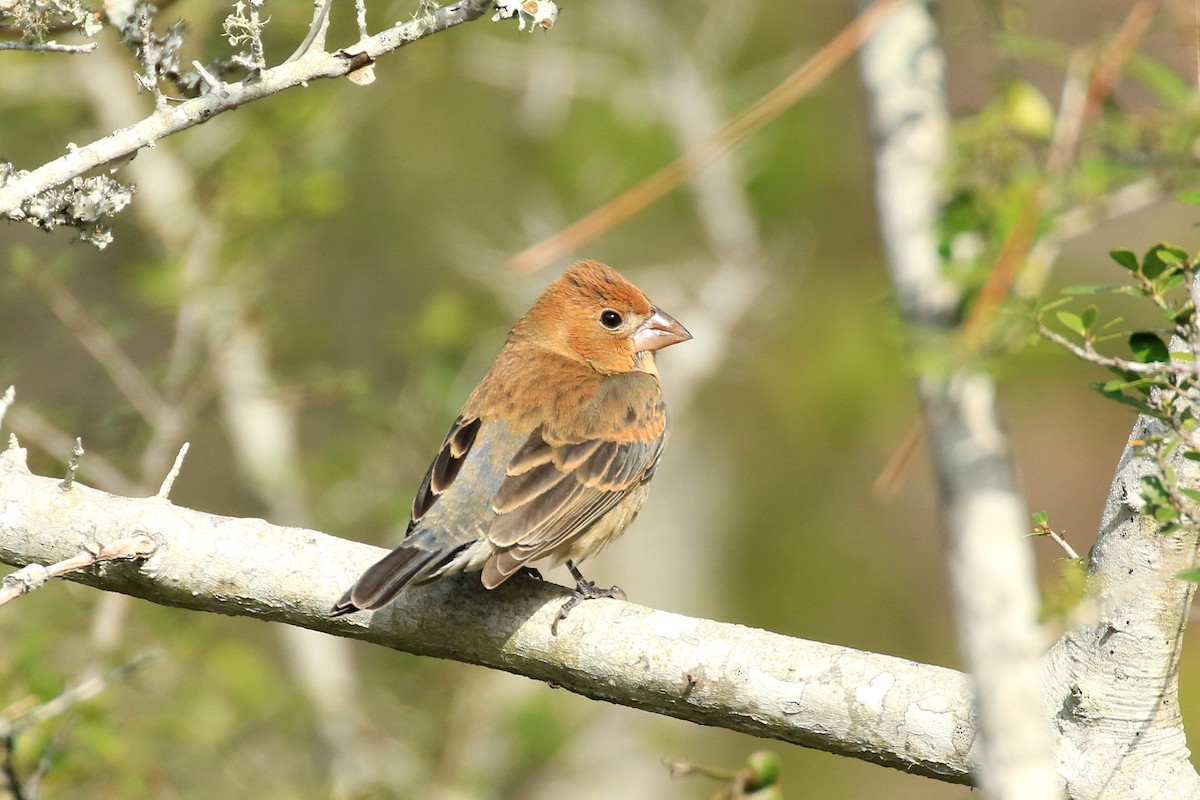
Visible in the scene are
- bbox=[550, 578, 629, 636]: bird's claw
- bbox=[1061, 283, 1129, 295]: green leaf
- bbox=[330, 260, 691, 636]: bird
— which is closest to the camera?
bbox=[1061, 283, 1129, 295]: green leaf

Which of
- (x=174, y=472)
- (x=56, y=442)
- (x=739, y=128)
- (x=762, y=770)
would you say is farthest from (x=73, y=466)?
(x=56, y=442)

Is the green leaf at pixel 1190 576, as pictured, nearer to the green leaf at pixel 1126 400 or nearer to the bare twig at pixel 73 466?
the green leaf at pixel 1126 400

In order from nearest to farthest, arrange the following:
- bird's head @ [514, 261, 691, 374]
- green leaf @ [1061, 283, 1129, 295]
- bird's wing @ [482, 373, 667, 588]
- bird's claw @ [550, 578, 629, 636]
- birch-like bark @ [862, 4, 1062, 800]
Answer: birch-like bark @ [862, 4, 1062, 800] < green leaf @ [1061, 283, 1129, 295] < bird's claw @ [550, 578, 629, 636] < bird's wing @ [482, 373, 667, 588] < bird's head @ [514, 261, 691, 374]

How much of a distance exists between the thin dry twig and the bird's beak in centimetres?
317

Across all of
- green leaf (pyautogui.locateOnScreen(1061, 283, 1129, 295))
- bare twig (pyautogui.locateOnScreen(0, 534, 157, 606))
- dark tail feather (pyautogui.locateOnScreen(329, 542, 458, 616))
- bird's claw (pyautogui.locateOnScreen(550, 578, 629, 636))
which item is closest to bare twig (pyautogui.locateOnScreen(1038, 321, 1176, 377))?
green leaf (pyautogui.locateOnScreen(1061, 283, 1129, 295))

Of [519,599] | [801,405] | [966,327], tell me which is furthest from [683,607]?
[966,327]

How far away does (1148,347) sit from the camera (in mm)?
2494

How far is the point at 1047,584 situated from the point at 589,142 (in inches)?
322

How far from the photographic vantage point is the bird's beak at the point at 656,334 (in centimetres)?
539

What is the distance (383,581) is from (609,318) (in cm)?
233

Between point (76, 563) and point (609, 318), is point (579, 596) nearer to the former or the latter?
point (76, 563)

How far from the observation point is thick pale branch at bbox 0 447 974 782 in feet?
9.95

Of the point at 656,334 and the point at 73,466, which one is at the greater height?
the point at 656,334

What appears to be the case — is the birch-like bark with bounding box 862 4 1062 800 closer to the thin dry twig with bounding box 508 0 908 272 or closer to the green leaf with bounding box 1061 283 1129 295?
the thin dry twig with bounding box 508 0 908 272
